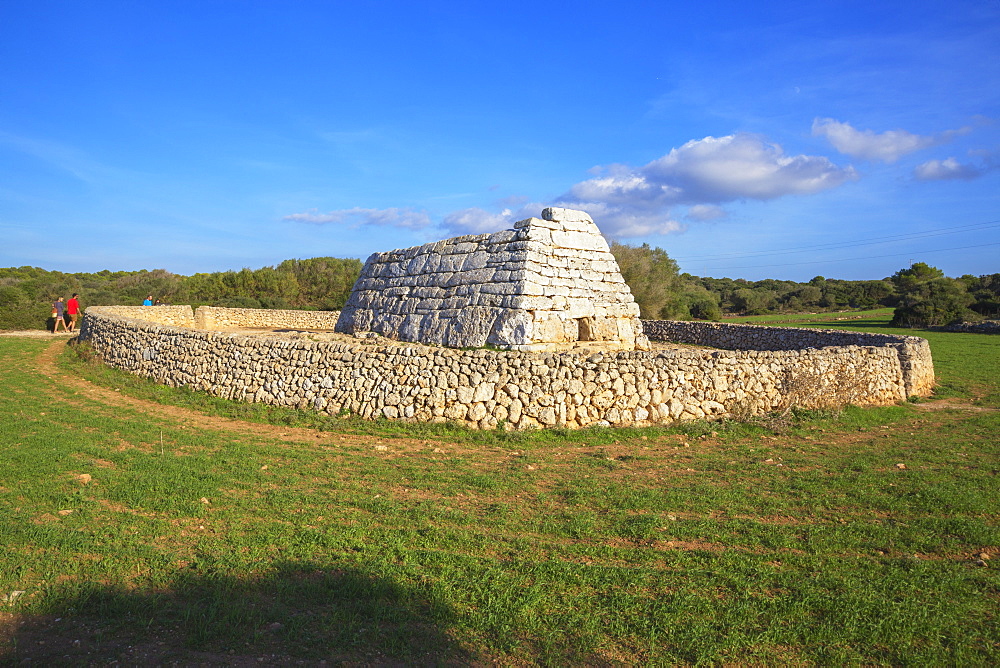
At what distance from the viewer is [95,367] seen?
602 inches

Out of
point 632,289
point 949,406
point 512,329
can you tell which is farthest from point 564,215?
point 632,289

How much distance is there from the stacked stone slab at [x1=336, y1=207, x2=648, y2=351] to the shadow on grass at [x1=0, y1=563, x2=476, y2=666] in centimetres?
793

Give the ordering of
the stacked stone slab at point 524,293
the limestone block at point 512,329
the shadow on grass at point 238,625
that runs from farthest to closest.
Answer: the stacked stone slab at point 524,293
the limestone block at point 512,329
the shadow on grass at point 238,625

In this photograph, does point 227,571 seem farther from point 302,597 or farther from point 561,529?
point 561,529

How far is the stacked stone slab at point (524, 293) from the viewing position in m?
12.0

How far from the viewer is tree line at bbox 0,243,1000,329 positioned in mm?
35719

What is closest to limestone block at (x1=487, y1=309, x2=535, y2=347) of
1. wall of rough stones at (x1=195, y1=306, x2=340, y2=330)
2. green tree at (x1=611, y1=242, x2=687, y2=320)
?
wall of rough stones at (x1=195, y1=306, x2=340, y2=330)

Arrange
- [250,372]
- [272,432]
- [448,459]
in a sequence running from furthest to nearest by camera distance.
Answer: [250,372], [272,432], [448,459]

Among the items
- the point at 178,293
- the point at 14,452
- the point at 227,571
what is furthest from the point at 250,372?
the point at 178,293

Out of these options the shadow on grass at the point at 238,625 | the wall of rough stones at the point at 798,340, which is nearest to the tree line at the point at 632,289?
the wall of rough stones at the point at 798,340

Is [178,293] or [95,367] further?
[178,293]

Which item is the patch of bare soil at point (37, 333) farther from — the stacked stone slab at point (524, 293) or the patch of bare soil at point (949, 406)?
the patch of bare soil at point (949, 406)

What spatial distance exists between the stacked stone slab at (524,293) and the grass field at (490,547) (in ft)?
11.0

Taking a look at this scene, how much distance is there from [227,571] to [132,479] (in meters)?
2.87
